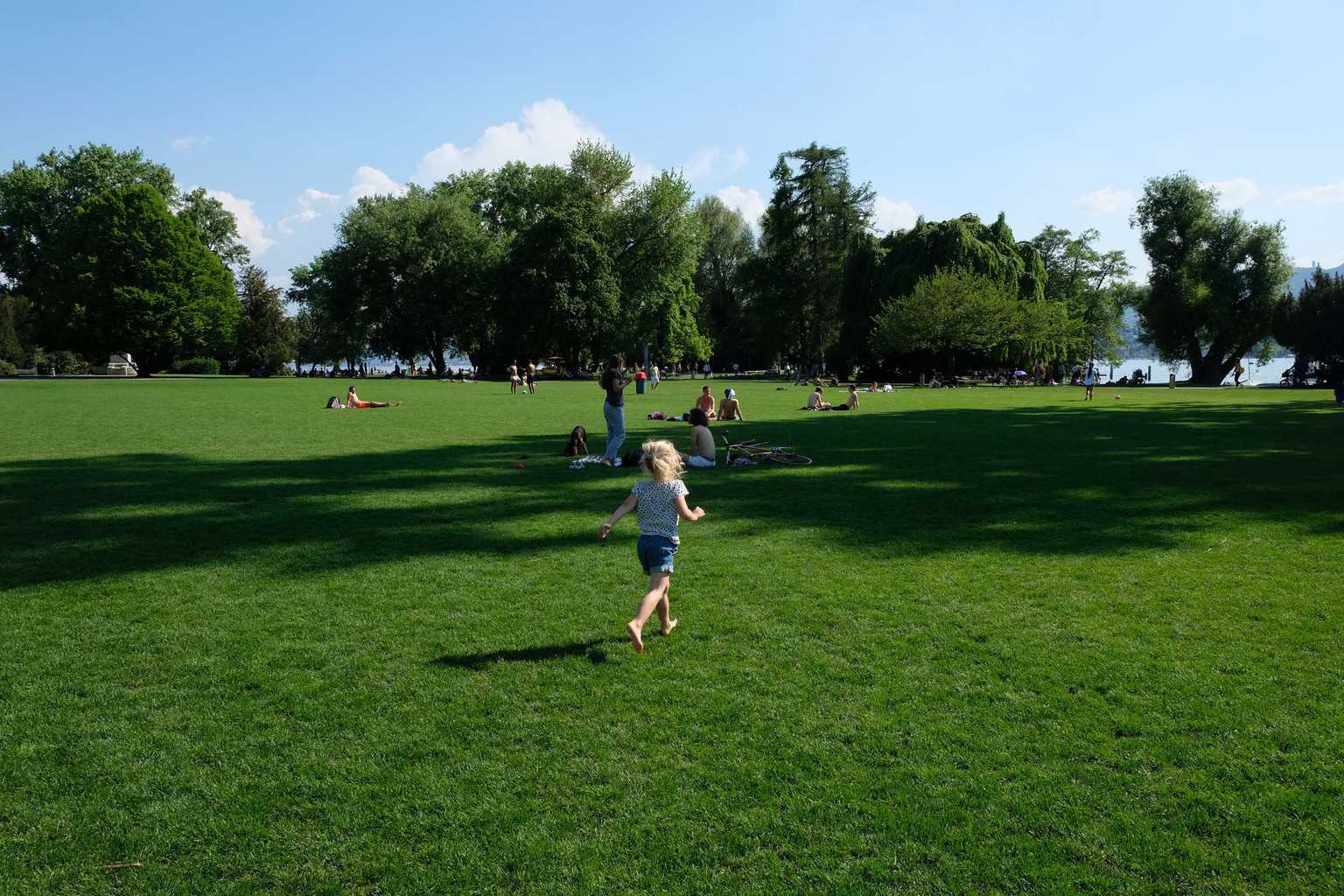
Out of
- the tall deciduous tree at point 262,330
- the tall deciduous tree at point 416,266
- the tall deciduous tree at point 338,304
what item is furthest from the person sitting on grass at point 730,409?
the tall deciduous tree at point 262,330

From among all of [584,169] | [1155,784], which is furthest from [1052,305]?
[1155,784]

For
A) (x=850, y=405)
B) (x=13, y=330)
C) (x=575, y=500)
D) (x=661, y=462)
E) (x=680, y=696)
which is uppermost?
(x=13, y=330)

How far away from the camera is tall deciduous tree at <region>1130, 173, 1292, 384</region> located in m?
69.8

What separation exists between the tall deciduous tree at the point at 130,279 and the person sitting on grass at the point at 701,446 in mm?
65517

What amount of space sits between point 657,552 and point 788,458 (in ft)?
33.4

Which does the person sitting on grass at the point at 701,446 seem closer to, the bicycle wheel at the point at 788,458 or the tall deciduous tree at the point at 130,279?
the bicycle wheel at the point at 788,458

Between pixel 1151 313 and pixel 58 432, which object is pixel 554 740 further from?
pixel 1151 313

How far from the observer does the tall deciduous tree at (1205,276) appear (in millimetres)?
69750

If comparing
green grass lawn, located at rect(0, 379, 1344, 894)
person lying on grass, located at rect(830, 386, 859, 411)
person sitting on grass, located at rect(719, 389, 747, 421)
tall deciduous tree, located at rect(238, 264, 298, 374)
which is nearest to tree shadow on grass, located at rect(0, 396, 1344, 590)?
green grass lawn, located at rect(0, 379, 1344, 894)

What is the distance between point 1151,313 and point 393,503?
7771cm

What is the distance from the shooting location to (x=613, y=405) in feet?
51.2

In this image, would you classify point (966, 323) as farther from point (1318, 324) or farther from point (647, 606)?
point (647, 606)

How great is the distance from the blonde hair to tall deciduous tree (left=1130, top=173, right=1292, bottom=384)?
7729cm

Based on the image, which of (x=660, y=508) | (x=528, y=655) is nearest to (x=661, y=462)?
(x=660, y=508)
